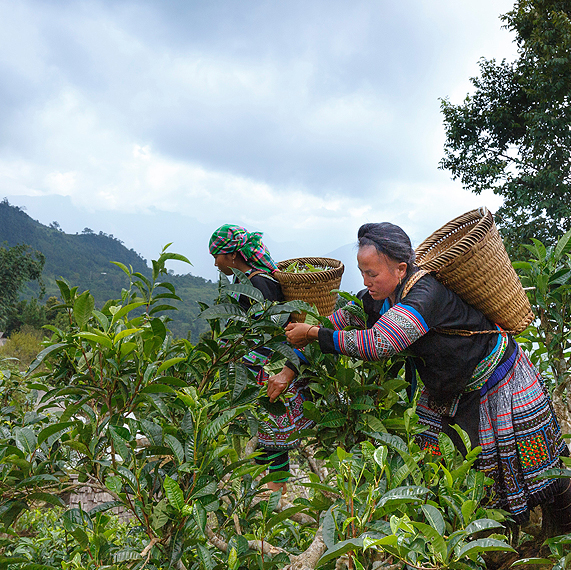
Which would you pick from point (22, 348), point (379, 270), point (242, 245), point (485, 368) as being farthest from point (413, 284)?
point (22, 348)

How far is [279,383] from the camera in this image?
1.55m

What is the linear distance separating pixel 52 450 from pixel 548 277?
81.7 inches

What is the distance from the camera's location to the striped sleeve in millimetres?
1561

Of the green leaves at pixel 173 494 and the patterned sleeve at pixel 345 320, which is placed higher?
the patterned sleeve at pixel 345 320

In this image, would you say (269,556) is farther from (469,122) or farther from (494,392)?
(469,122)

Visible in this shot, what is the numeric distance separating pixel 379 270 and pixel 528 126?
10914mm

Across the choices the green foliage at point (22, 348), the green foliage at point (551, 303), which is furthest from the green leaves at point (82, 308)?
the green foliage at point (22, 348)

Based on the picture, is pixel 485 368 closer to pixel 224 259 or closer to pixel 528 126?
pixel 224 259

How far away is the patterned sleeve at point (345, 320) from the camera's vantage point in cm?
184

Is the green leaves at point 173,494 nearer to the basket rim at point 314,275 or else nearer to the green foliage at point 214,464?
the green foliage at point 214,464

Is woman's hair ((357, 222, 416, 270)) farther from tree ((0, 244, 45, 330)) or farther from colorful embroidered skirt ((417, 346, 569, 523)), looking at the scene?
tree ((0, 244, 45, 330))

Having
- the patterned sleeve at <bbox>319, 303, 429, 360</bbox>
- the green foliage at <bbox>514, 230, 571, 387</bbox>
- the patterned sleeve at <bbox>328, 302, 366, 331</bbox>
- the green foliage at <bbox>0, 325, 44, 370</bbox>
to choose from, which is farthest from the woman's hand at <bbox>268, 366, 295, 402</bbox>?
the green foliage at <bbox>0, 325, 44, 370</bbox>

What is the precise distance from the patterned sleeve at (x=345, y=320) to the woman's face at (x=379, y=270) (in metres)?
0.12

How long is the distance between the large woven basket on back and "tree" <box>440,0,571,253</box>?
9.35 m
